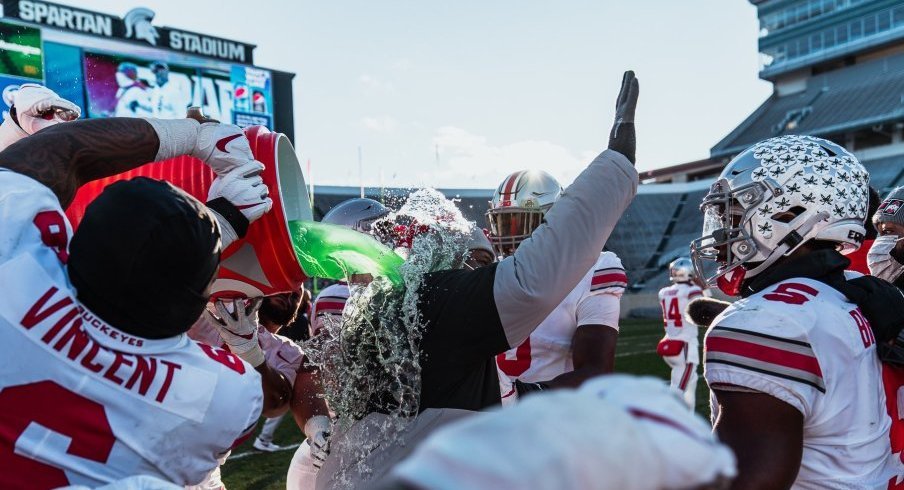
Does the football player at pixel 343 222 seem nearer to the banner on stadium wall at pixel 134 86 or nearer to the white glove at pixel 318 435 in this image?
the white glove at pixel 318 435

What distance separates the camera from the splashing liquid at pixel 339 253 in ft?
6.19

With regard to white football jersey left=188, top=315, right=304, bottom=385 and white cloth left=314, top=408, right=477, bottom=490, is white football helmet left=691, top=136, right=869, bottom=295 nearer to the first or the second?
white cloth left=314, top=408, right=477, bottom=490

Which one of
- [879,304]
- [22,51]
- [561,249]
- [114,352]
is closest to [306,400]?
[561,249]

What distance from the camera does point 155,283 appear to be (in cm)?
118

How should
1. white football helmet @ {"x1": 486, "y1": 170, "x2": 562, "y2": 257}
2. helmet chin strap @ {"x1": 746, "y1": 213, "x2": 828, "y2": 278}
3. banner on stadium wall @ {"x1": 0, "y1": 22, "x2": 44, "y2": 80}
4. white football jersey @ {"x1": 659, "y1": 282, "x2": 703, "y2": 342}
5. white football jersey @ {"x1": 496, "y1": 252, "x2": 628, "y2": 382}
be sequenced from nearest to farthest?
helmet chin strap @ {"x1": 746, "y1": 213, "x2": 828, "y2": 278}
white football jersey @ {"x1": 496, "y1": 252, "x2": 628, "y2": 382}
white football helmet @ {"x1": 486, "y1": 170, "x2": 562, "y2": 257}
white football jersey @ {"x1": 659, "y1": 282, "x2": 703, "y2": 342}
banner on stadium wall @ {"x1": 0, "y1": 22, "x2": 44, "y2": 80}

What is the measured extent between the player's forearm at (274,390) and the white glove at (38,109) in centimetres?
110

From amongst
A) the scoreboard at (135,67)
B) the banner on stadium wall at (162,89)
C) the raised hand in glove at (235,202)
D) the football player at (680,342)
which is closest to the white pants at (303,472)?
the raised hand in glove at (235,202)

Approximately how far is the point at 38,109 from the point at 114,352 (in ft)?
5.78

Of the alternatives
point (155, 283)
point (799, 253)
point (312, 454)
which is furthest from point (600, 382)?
point (312, 454)

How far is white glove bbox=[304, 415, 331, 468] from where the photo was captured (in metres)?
2.30

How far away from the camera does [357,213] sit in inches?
A: 146

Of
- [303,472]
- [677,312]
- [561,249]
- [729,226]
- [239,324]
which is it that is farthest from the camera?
[677,312]

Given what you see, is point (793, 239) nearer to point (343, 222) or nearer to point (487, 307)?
point (487, 307)

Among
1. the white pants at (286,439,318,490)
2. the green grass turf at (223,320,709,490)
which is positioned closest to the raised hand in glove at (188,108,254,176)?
the white pants at (286,439,318,490)
